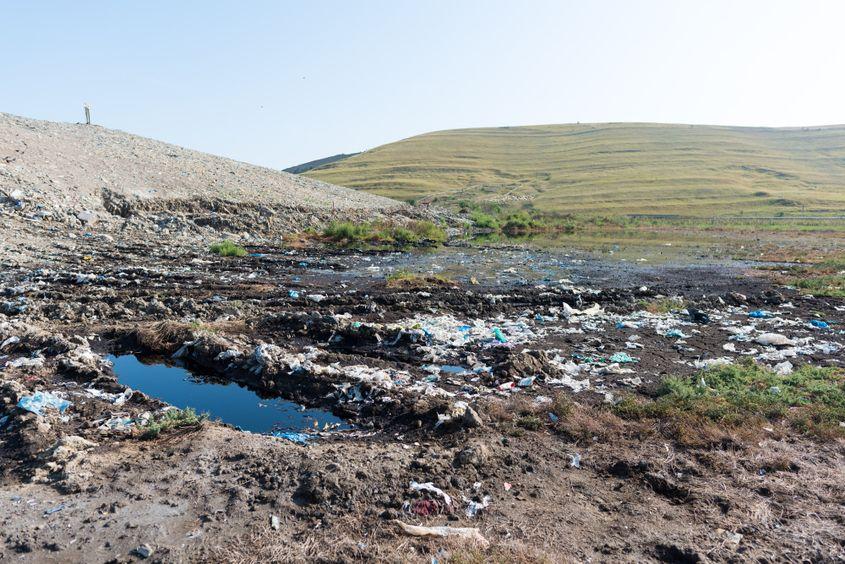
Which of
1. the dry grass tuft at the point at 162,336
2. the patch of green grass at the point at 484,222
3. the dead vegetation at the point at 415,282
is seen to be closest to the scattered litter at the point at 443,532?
the dry grass tuft at the point at 162,336

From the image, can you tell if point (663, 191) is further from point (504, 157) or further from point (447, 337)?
point (447, 337)

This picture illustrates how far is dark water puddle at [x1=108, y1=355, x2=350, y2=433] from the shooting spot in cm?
534

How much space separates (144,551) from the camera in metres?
3.02

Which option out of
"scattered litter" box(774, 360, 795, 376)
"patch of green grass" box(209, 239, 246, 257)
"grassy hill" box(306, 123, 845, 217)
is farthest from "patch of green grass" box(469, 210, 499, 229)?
"scattered litter" box(774, 360, 795, 376)

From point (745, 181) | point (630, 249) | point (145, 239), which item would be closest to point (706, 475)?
point (145, 239)

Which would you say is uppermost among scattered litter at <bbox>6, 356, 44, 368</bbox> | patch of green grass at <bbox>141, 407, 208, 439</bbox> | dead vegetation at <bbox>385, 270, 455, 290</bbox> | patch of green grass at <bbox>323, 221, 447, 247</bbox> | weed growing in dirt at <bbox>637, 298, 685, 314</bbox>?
patch of green grass at <bbox>323, 221, 447, 247</bbox>

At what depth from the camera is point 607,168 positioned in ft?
199

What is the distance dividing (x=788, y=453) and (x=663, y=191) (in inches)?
1880

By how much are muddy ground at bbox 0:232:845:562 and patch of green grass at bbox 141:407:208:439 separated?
58mm

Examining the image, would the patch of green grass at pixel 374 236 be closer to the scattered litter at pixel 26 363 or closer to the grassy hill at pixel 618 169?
the scattered litter at pixel 26 363

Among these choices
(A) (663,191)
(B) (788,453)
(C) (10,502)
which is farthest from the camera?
(A) (663,191)

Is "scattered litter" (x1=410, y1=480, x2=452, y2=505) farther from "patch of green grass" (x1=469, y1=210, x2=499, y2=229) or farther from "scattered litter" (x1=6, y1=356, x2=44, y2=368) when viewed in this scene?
"patch of green grass" (x1=469, y1=210, x2=499, y2=229)

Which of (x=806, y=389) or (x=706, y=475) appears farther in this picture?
(x=806, y=389)

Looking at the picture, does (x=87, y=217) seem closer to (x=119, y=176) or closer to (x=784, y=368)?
(x=119, y=176)
